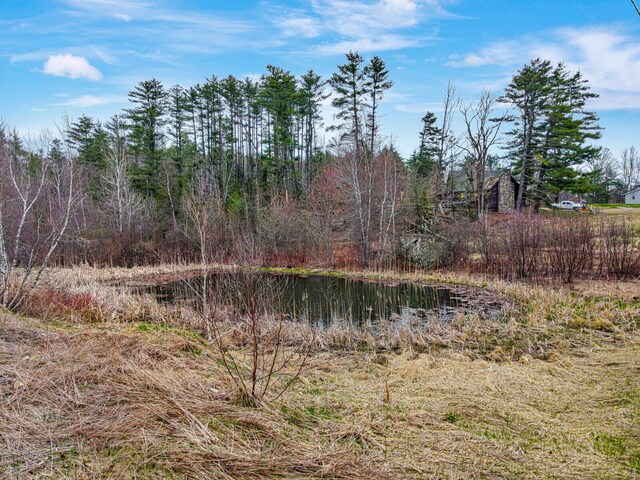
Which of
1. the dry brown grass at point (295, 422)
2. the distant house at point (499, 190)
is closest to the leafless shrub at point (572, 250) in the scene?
the dry brown grass at point (295, 422)

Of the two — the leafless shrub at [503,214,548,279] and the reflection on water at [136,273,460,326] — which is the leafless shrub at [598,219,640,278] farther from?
the reflection on water at [136,273,460,326]

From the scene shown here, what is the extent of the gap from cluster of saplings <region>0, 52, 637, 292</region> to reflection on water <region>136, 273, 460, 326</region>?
7.45 ft

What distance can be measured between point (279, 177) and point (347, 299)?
19.2 meters

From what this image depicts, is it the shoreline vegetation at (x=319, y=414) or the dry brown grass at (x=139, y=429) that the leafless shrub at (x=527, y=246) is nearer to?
the shoreline vegetation at (x=319, y=414)

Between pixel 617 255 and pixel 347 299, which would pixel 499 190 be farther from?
pixel 347 299

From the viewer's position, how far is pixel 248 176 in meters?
31.3

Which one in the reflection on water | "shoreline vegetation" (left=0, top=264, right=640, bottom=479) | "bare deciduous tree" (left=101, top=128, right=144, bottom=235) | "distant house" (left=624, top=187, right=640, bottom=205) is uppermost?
"distant house" (left=624, top=187, right=640, bottom=205)

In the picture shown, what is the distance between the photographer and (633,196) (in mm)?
46062

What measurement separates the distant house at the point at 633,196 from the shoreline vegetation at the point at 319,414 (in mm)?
52646

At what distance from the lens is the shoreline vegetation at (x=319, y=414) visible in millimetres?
2471

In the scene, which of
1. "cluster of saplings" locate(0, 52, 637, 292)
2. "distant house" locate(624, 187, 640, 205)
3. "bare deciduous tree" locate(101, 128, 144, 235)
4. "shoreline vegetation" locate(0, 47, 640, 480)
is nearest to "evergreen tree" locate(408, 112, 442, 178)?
"cluster of saplings" locate(0, 52, 637, 292)

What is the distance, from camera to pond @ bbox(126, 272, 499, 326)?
8.97 metres

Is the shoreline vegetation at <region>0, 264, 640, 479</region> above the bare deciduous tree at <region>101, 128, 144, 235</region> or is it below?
below

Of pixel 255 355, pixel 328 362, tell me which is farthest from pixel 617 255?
pixel 255 355
